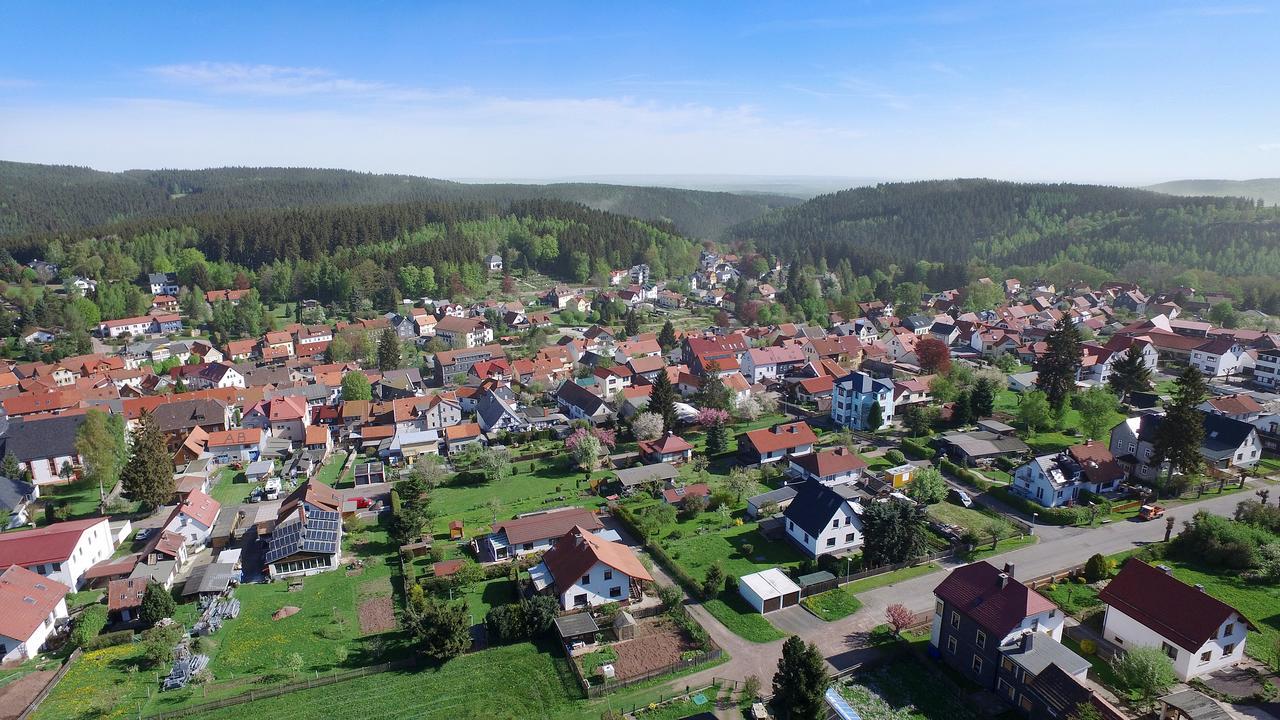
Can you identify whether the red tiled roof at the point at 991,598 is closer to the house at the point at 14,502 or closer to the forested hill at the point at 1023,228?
the house at the point at 14,502

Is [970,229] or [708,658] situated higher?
[970,229]

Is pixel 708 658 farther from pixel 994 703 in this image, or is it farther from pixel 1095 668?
pixel 1095 668

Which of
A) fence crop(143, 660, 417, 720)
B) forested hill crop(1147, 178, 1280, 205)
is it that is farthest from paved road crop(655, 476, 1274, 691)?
forested hill crop(1147, 178, 1280, 205)

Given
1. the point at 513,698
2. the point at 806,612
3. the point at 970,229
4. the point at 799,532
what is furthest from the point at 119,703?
the point at 970,229

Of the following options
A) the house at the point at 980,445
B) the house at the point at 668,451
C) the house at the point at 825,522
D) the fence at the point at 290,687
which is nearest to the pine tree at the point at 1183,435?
the house at the point at 980,445

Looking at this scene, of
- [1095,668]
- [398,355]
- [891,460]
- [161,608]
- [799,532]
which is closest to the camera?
[1095,668]

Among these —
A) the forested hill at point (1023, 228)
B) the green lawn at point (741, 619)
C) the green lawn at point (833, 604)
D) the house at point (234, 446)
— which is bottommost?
the house at point (234, 446)
